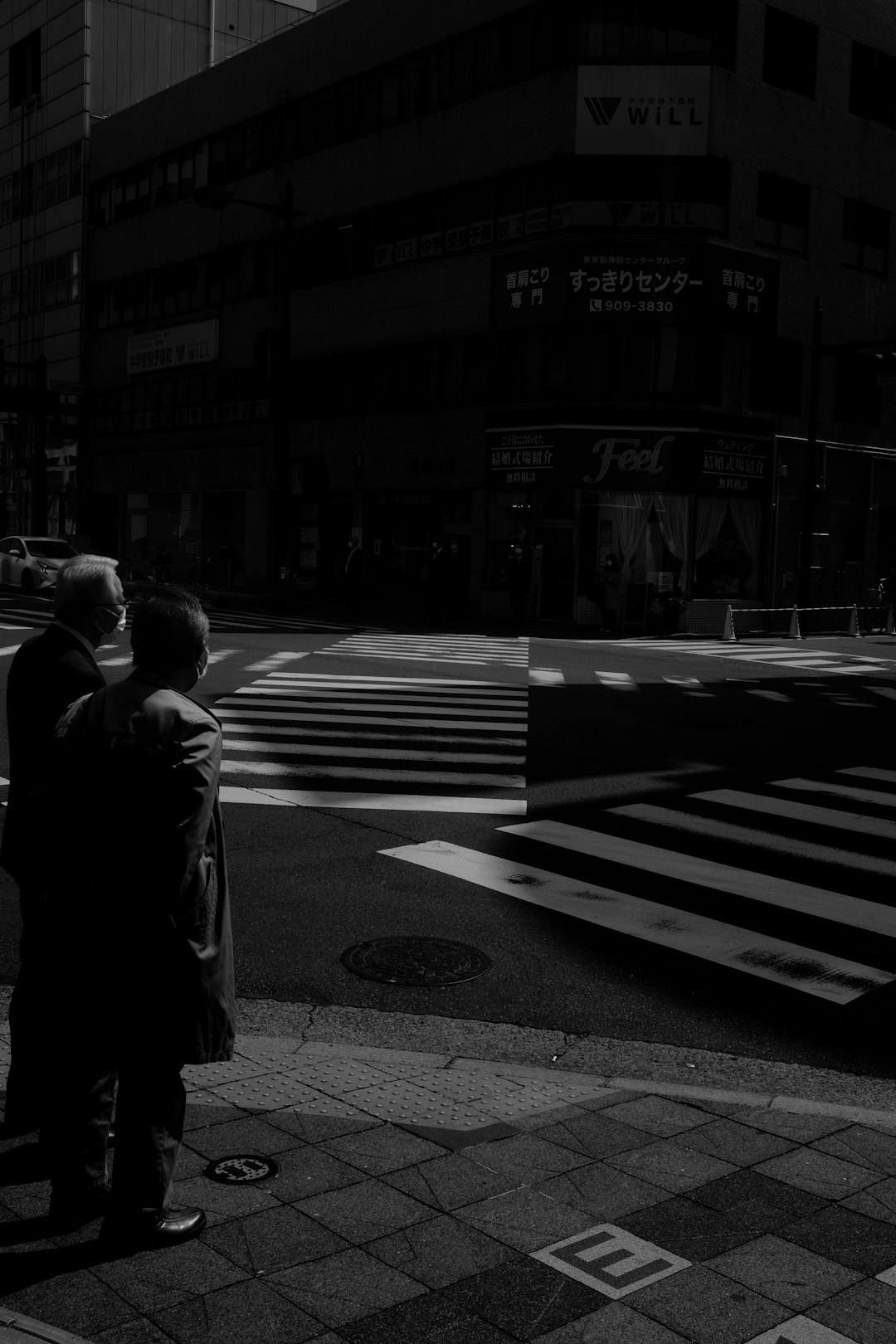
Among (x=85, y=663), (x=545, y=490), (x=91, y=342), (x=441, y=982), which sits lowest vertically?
(x=441, y=982)

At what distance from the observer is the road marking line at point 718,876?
7516mm

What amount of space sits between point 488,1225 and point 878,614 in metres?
32.9

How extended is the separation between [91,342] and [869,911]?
165 ft

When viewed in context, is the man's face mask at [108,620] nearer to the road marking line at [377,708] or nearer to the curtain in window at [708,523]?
the road marking line at [377,708]

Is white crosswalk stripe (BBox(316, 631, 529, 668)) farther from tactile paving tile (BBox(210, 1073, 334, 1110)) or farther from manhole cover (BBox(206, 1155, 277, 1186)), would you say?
manhole cover (BBox(206, 1155, 277, 1186))

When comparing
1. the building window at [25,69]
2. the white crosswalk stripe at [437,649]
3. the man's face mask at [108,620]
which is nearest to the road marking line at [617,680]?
the white crosswalk stripe at [437,649]

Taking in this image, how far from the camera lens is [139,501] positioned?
5003 centimetres

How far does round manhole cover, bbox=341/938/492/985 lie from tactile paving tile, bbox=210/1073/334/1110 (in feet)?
4.63

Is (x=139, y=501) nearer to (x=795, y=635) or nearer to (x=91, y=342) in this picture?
(x=91, y=342)

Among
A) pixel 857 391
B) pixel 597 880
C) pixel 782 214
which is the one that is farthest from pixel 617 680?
pixel 857 391

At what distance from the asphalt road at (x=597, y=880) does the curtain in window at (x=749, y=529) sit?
1693cm

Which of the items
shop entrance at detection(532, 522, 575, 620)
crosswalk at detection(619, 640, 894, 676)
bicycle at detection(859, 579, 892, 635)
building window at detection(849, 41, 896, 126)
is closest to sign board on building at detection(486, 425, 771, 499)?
shop entrance at detection(532, 522, 575, 620)

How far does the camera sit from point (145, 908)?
145 inches

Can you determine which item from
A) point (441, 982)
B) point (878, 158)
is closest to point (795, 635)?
point (878, 158)
